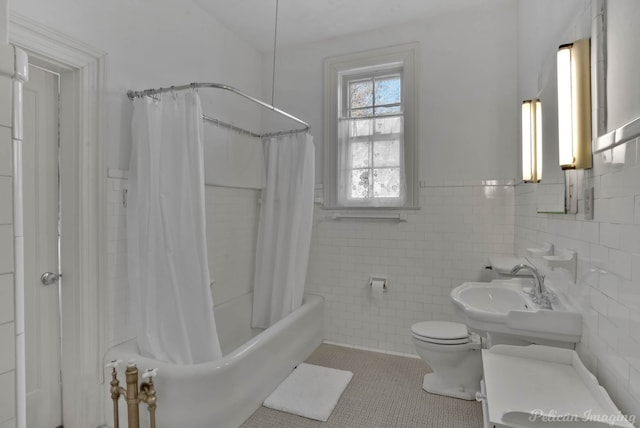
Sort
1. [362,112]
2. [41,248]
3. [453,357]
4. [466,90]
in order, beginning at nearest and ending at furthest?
[41,248] < [453,357] < [466,90] < [362,112]

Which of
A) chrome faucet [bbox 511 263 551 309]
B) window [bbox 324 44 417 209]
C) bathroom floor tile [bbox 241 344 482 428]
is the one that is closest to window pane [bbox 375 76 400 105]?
window [bbox 324 44 417 209]

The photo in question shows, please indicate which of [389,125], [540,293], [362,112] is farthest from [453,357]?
[362,112]

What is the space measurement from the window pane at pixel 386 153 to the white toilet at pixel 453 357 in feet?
4.71

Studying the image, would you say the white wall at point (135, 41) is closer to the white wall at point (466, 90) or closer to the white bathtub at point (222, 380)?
the white bathtub at point (222, 380)

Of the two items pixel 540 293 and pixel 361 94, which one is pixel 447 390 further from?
pixel 361 94

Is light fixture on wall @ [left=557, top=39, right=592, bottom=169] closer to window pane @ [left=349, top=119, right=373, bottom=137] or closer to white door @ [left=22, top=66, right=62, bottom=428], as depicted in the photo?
window pane @ [left=349, top=119, right=373, bottom=137]

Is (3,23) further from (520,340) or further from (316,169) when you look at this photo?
(316,169)

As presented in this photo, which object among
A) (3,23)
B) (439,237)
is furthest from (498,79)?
(3,23)

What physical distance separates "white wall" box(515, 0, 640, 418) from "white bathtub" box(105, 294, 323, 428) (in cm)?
171

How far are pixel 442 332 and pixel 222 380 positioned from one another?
4.78 feet

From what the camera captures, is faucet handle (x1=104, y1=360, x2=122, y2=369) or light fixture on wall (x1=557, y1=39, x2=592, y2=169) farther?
faucet handle (x1=104, y1=360, x2=122, y2=369)

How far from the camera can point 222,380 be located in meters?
1.89

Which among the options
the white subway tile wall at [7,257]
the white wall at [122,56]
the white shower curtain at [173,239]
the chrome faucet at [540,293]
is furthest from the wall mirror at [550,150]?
the white wall at [122,56]

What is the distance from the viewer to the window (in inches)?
119
